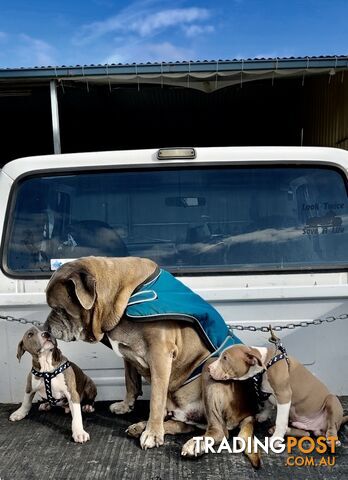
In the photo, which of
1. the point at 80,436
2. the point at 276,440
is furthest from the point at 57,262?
the point at 276,440

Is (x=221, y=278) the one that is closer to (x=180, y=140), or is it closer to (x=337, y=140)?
(x=337, y=140)

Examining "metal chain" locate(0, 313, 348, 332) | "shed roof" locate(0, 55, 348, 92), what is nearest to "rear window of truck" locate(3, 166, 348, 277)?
"metal chain" locate(0, 313, 348, 332)

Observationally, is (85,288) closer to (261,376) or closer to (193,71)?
(261,376)

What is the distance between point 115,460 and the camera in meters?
1.87

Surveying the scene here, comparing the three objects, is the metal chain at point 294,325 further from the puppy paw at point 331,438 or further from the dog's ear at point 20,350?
the dog's ear at point 20,350

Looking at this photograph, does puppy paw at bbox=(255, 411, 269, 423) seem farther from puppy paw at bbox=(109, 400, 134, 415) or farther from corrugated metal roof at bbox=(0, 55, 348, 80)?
corrugated metal roof at bbox=(0, 55, 348, 80)

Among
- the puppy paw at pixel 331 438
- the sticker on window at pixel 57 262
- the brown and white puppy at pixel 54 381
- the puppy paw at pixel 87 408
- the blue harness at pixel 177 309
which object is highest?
the sticker on window at pixel 57 262

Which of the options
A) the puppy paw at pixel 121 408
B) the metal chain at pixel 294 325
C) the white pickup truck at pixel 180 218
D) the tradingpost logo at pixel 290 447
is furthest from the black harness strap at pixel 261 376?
the puppy paw at pixel 121 408

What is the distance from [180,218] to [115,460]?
1264 mm

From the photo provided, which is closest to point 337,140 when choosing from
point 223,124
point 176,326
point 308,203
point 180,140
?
point 223,124

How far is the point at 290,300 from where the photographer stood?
7.56ft

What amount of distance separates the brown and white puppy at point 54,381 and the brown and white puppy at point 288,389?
673 mm

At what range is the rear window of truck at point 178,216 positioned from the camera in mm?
2541

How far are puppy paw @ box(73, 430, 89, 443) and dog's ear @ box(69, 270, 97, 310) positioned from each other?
572mm
